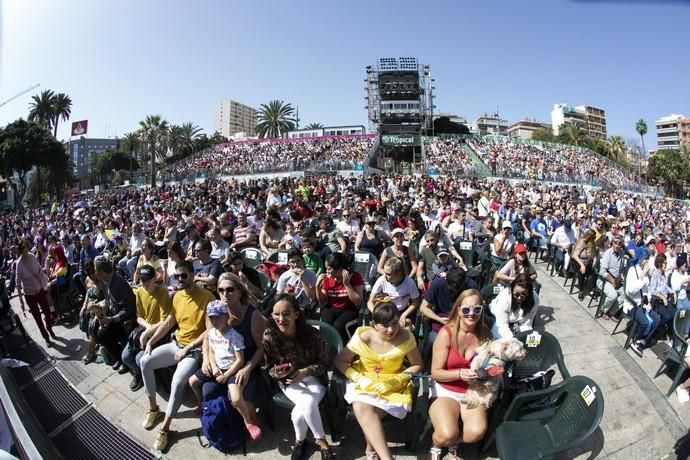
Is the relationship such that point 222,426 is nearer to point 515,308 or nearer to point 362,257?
point 515,308

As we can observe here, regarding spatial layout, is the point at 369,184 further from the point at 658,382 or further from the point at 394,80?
the point at 394,80

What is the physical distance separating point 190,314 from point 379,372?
2.08m

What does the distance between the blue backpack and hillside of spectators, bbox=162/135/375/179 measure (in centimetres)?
3069

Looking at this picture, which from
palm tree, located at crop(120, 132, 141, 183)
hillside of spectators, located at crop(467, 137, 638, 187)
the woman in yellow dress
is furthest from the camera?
palm tree, located at crop(120, 132, 141, 183)

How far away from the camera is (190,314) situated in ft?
13.7

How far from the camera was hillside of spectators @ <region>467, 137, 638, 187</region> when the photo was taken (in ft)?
98.0

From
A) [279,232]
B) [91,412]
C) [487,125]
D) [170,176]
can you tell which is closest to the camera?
Result: [91,412]

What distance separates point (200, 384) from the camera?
385cm

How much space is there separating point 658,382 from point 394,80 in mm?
63246

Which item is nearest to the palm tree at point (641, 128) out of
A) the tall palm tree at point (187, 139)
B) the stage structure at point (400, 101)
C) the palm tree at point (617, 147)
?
the palm tree at point (617, 147)

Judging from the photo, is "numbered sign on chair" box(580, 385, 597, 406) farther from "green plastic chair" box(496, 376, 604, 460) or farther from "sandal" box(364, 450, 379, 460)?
"sandal" box(364, 450, 379, 460)

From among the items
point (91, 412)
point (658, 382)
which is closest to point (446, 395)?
point (658, 382)

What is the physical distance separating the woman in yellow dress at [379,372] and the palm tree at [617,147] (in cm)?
8880

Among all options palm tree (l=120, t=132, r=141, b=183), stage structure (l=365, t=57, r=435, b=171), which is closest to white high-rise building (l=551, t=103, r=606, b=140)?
stage structure (l=365, t=57, r=435, b=171)
